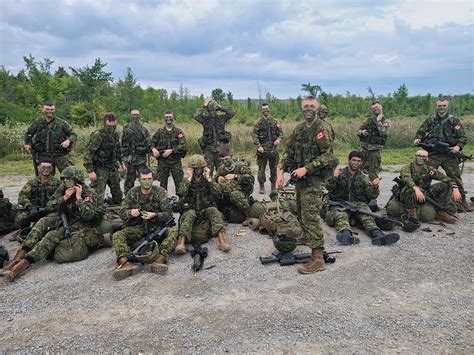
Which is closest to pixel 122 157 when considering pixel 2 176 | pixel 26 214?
pixel 26 214

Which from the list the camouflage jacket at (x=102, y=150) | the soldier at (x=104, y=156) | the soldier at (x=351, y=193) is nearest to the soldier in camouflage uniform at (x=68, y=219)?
the soldier at (x=104, y=156)

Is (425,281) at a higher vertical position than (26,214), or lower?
lower

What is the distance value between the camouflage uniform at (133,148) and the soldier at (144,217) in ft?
9.23

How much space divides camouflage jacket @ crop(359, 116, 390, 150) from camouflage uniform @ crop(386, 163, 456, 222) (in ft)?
4.98

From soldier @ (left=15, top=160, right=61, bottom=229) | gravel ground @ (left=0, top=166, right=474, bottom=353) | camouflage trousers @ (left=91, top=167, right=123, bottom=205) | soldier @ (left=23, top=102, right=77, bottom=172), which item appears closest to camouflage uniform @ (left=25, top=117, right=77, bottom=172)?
soldier @ (left=23, top=102, right=77, bottom=172)

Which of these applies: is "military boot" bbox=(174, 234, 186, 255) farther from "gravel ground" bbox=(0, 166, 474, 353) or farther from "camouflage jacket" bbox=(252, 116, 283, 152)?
"camouflage jacket" bbox=(252, 116, 283, 152)

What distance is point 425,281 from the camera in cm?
494

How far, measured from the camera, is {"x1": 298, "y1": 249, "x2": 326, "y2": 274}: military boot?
5.17 metres

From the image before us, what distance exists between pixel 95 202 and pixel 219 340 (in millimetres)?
3492

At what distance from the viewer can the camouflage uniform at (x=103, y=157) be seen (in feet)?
26.1

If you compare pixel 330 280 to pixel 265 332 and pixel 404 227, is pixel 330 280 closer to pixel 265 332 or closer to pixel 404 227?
pixel 265 332

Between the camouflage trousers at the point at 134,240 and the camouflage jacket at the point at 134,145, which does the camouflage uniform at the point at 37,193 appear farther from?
the camouflage jacket at the point at 134,145

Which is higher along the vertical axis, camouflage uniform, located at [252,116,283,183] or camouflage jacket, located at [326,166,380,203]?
camouflage uniform, located at [252,116,283,183]

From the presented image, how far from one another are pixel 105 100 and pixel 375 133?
21555 mm
